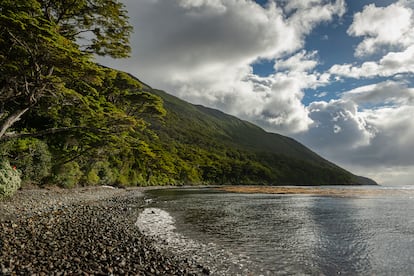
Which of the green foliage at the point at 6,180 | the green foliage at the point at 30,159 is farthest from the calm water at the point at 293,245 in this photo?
the green foliage at the point at 30,159

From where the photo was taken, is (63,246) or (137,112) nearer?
(63,246)

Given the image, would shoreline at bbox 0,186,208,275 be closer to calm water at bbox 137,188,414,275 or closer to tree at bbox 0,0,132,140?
calm water at bbox 137,188,414,275

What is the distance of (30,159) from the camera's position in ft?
96.6

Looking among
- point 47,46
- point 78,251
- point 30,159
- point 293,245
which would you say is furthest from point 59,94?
point 293,245

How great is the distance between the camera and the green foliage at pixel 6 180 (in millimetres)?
18719

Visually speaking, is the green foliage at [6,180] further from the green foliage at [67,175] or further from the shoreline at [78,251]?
→ the green foliage at [67,175]

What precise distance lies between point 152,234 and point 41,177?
24058 millimetres

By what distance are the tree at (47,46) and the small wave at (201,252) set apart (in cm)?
1168

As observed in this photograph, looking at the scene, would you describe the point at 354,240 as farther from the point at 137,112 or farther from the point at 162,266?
the point at 137,112

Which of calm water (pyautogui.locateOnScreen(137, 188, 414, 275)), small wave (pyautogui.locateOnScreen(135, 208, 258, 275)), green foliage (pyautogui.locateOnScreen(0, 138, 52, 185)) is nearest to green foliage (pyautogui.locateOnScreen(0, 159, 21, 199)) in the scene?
green foliage (pyautogui.locateOnScreen(0, 138, 52, 185))

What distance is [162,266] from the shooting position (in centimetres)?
866

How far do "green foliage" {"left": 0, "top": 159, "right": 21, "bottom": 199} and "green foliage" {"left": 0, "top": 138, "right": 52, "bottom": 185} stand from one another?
22.9 feet

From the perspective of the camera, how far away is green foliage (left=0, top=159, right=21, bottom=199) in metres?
18.7

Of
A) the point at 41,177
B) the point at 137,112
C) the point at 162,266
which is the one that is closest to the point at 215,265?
the point at 162,266
